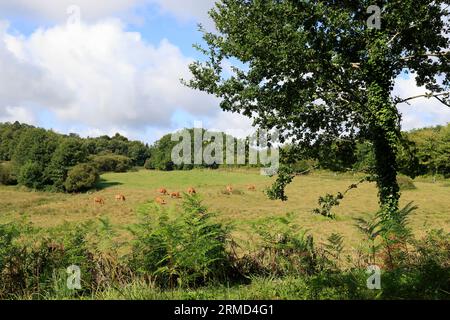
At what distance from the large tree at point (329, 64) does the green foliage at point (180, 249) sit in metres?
4.67

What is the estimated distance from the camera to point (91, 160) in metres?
89.0

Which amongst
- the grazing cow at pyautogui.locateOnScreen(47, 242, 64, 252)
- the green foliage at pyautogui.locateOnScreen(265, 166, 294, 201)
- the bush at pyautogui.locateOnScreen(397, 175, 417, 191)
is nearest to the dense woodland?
the green foliage at pyautogui.locateOnScreen(265, 166, 294, 201)

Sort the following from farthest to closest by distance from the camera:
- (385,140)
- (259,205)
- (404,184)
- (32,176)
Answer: (32,176) < (404,184) < (259,205) < (385,140)

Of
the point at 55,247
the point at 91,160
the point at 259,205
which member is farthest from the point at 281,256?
the point at 91,160

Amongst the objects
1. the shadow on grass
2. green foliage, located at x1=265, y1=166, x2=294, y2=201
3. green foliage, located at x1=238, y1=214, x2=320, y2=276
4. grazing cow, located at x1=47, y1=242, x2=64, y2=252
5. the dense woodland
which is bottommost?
the shadow on grass

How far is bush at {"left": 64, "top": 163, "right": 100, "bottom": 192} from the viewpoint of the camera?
7019cm

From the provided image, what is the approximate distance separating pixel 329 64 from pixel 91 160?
3332 inches

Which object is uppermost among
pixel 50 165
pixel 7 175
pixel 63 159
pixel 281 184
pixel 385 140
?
pixel 63 159

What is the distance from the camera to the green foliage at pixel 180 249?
7431mm

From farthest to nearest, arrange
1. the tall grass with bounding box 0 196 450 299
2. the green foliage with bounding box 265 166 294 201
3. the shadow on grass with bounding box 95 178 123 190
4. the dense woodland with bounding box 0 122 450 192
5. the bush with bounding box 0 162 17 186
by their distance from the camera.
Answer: the bush with bounding box 0 162 17 186 < the shadow on grass with bounding box 95 178 123 190 < the dense woodland with bounding box 0 122 450 192 < the green foliage with bounding box 265 166 294 201 < the tall grass with bounding box 0 196 450 299

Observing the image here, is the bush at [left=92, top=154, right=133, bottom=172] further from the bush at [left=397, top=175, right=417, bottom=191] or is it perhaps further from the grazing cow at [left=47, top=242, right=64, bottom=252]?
the grazing cow at [left=47, top=242, right=64, bottom=252]

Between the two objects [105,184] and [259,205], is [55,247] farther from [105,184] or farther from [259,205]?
[105,184]

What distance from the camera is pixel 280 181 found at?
43.2ft
